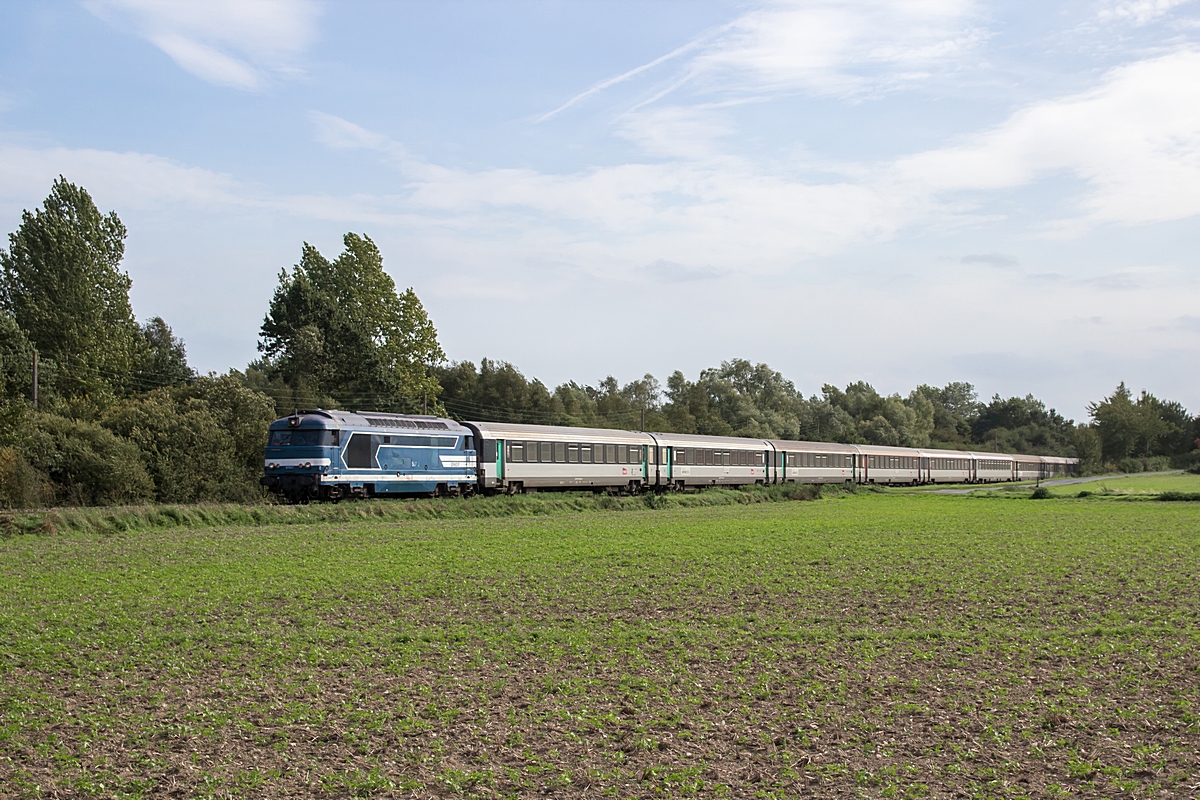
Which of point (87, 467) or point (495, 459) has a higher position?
point (495, 459)

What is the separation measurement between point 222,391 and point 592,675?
38.3 m

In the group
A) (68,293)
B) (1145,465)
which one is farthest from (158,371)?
(1145,465)

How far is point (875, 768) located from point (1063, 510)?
132 feet

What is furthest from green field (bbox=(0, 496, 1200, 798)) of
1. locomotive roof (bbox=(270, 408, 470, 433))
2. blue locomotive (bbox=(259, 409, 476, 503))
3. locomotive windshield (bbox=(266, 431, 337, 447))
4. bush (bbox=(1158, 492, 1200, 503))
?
bush (bbox=(1158, 492, 1200, 503))

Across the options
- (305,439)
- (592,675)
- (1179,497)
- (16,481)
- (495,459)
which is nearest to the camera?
(592,675)

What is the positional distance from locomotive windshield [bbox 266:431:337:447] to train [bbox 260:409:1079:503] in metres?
0.03

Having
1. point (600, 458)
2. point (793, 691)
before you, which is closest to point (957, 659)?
point (793, 691)

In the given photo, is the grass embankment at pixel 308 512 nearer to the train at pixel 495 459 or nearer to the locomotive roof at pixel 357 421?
the train at pixel 495 459

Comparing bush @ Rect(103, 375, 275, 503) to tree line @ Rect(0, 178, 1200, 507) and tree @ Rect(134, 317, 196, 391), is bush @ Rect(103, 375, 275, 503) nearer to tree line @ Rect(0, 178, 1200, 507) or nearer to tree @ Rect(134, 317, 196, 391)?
tree line @ Rect(0, 178, 1200, 507)

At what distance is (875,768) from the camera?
7.86 m

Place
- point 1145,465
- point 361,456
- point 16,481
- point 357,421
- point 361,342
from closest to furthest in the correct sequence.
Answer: point 16,481, point 357,421, point 361,456, point 361,342, point 1145,465

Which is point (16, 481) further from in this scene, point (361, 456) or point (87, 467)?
point (361, 456)

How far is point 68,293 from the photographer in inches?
2116

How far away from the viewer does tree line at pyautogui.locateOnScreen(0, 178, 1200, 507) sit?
36.5 m
